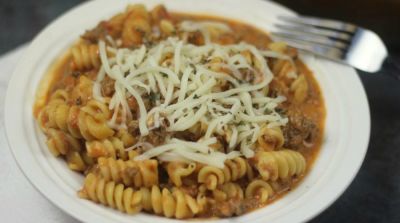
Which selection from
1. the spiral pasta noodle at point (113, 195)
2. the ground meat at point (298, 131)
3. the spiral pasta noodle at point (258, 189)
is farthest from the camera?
the ground meat at point (298, 131)

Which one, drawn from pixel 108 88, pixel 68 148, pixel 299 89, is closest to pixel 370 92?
pixel 299 89

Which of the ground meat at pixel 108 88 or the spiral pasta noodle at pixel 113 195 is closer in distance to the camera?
the spiral pasta noodle at pixel 113 195

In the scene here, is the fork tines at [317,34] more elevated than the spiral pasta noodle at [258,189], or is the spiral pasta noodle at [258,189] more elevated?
the fork tines at [317,34]

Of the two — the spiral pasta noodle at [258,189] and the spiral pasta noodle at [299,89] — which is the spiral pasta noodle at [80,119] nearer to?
the spiral pasta noodle at [258,189]

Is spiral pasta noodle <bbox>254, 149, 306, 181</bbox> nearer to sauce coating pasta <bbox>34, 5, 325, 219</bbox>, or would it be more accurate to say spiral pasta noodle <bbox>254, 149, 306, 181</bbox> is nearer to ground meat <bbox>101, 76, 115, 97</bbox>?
sauce coating pasta <bbox>34, 5, 325, 219</bbox>

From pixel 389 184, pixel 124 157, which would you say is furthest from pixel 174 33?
pixel 389 184

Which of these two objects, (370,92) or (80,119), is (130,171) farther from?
(370,92)

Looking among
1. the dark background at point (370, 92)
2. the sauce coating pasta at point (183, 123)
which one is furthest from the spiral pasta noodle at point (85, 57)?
the dark background at point (370, 92)

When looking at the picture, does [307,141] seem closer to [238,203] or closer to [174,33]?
[238,203]
